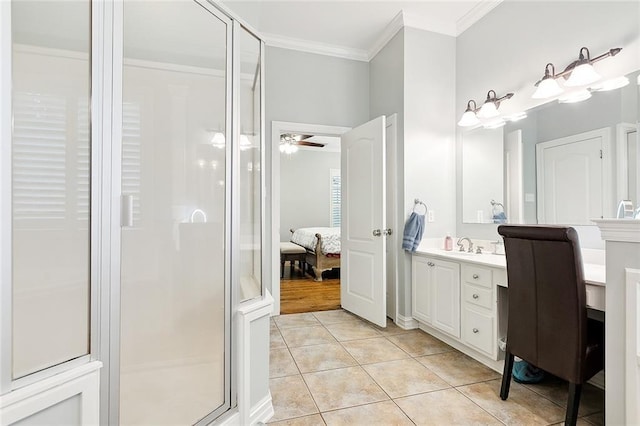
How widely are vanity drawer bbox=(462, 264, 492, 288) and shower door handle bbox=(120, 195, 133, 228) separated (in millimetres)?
2238

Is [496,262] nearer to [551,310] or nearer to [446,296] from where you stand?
[446,296]

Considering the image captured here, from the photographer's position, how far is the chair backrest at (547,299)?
163cm

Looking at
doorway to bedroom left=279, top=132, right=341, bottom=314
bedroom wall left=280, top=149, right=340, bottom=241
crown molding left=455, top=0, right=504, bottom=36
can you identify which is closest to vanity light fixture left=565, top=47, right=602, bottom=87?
crown molding left=455, top=0, right=504, bottom=36

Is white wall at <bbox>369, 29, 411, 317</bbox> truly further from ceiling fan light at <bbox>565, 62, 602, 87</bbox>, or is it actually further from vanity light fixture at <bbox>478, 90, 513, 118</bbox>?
ceiling fan light at <bbox>565, 62, 602, 87</bbox>

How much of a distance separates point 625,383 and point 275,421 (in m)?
1.66

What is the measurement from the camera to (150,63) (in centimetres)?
149

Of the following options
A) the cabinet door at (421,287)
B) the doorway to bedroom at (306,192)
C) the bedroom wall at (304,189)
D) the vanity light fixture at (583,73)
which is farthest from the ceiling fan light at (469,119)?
the bedroom wall at (304,189)

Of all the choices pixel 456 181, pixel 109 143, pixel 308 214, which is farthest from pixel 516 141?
pixel 308 214

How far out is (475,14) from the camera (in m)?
3.17

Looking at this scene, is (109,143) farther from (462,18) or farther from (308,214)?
(308,214)

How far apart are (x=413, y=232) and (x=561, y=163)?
4.19 ft

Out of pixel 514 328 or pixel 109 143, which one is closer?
pixel 109 143

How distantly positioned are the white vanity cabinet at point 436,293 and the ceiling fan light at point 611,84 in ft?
4.96

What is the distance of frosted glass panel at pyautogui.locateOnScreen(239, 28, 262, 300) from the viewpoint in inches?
69.9
